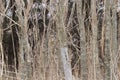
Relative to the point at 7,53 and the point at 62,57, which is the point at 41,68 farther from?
the point at 7,53

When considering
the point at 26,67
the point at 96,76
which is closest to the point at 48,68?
the point at 96,76

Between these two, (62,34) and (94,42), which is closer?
(62,34)

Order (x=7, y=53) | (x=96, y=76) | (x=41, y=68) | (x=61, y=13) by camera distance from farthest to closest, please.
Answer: (x=7, y=53), (x=41, y=68), (x=96, y=76), (x=61, y=13)

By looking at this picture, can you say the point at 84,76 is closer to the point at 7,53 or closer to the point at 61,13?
the point at 61,13

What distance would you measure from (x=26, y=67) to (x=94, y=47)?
9.8 inches

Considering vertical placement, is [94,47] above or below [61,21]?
below

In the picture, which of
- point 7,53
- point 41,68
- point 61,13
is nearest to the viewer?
point 61,13

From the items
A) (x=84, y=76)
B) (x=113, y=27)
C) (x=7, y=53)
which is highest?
(x=113, y=27)

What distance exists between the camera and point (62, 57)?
0.88m

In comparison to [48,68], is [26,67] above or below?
above

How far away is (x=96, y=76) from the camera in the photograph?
1.22m

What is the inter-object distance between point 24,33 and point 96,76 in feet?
1.59

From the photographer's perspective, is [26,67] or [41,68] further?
[41,68]

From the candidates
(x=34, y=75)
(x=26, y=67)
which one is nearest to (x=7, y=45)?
(x=34, y=75)
